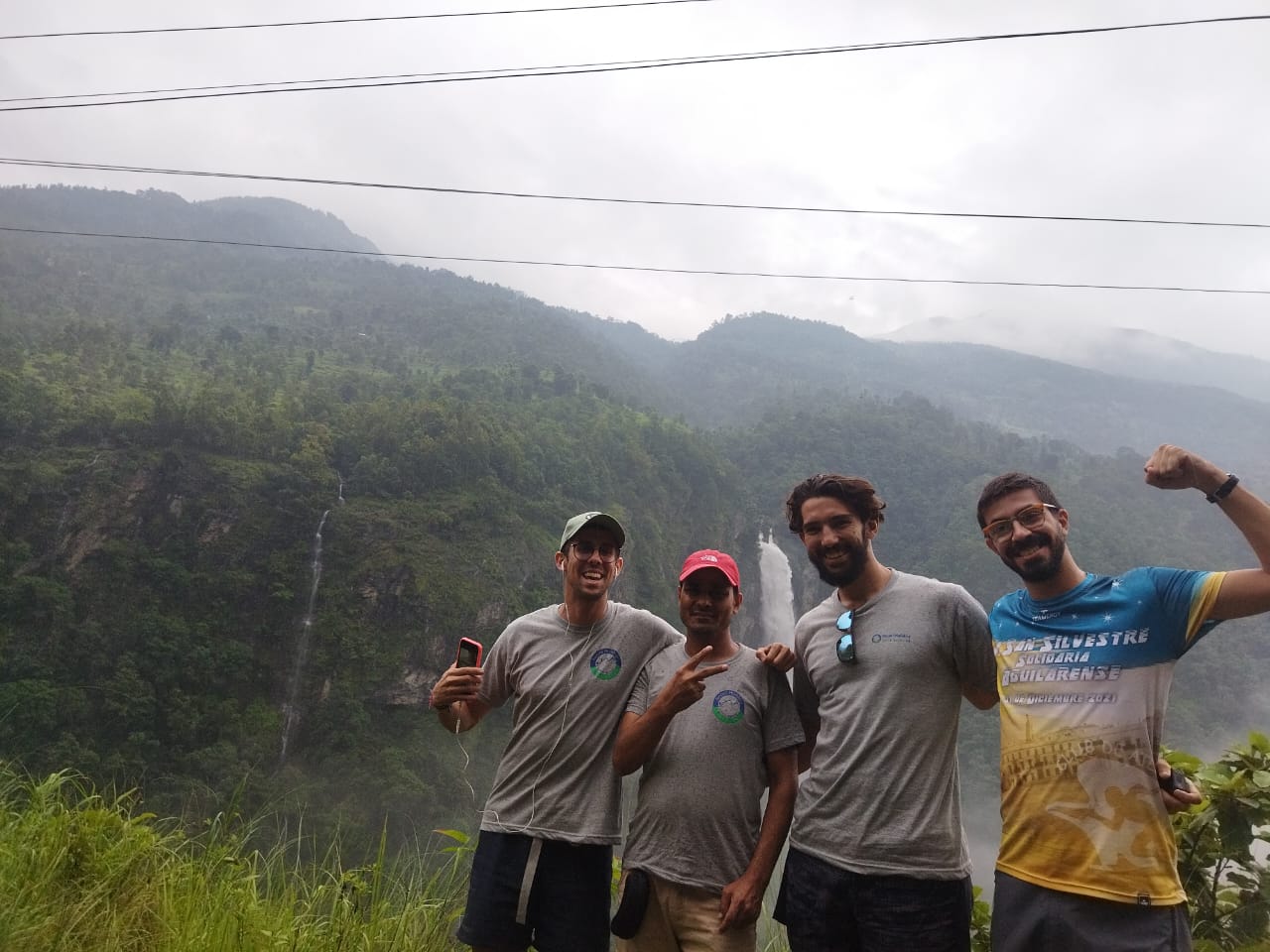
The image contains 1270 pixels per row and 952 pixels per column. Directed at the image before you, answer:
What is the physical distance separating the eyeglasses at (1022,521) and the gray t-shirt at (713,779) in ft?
2.15

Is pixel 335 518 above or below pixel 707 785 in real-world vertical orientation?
below

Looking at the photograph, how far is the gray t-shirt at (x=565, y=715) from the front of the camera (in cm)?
205

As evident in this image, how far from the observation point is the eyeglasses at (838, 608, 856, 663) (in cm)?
191

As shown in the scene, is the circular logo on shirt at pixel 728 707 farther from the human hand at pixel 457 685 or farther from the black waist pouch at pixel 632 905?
the human hand at pixel 457 685

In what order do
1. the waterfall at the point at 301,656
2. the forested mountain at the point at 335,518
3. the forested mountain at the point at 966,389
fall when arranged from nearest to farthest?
1. the forested mountain at the point at 335,518
2. the waterfall at the point at 301,656
3. the forested mountain at the point at 966,389

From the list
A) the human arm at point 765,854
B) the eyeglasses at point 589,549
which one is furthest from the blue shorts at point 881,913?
the eyeglasses at point 589,549

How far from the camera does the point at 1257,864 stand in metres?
2.28

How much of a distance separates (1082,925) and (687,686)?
925mm

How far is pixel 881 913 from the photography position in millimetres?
1723

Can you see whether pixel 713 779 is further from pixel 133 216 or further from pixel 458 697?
pixel 133 216

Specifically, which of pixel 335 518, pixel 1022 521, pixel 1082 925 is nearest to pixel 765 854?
pixel 1082 925

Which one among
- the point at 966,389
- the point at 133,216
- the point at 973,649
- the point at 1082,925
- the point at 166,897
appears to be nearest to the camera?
the point at 1082,925

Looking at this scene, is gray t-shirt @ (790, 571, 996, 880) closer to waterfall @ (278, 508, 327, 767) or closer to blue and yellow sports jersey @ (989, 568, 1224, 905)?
blue and yellow sports jersey @ (989, 568, 1224, 905)

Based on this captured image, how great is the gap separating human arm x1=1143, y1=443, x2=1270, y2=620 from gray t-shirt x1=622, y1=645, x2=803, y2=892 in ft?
3.19
